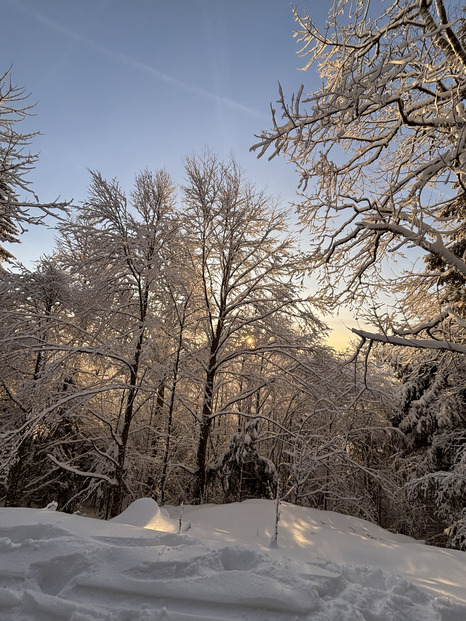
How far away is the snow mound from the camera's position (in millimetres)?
3553

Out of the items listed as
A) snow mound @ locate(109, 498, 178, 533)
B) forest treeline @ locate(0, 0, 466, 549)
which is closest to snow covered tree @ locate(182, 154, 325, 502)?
forest treeline @ locate(0, 0, 466, 549)

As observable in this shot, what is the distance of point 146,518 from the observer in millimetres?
3760

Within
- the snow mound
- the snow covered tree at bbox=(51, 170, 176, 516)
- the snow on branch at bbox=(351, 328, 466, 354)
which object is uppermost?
the snow covered tree at bbox=(51, 170, 176, 516)

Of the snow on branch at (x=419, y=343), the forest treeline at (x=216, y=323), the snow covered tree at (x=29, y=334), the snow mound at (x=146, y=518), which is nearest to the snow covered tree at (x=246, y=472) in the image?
the forest treeline at (x=216, y=323)

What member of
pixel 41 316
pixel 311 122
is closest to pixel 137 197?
pixel 41 316

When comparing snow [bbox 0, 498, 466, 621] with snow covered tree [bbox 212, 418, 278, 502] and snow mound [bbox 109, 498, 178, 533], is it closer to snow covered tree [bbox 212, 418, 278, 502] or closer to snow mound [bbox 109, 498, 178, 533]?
snow mound [bbox 109, 498, 178, 533]

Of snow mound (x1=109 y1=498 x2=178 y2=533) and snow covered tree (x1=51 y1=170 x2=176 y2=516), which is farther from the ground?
snow covered tree (x1=51 y1=170 x2=176 y2=516)

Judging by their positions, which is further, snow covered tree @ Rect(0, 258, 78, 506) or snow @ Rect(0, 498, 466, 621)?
snow covered tree @ Rect(0, 258, 78, 506)

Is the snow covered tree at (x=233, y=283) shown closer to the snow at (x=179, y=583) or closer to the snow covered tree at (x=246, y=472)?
the snow covered tree at (x=246, y=472)

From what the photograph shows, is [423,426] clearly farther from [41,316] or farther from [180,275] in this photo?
[41,316]

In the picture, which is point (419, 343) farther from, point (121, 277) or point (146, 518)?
point (121, 277)

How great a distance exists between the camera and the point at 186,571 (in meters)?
2.17

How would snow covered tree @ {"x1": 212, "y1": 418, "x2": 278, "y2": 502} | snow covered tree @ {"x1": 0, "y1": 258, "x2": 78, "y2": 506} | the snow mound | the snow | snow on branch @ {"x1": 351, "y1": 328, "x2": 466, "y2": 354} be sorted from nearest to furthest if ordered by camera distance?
the snow, the snow mound, snow on branch @ {"x1": 351, "y1": 328, "x2": 466, "y2": 354}, snow covered tree @ {"x1": 0, "y1": 258, "x2": 78, "y2": 506}, snow covered tree @ {"x1": 212, "y1": 418, "x2": 278, "y2": 502}

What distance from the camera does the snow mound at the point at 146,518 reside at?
3553 millimetres
